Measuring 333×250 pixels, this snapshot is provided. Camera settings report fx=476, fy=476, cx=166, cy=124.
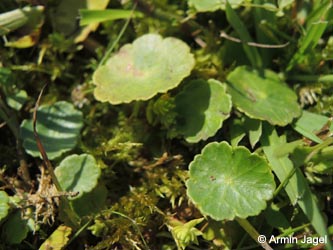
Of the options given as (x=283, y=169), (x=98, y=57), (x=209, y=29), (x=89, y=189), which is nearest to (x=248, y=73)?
(x=209, y=29)

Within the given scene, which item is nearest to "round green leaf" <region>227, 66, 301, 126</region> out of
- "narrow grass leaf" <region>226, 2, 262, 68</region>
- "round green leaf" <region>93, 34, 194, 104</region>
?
"narrow grass leaf" <region>226, 2, 262, 68</region>

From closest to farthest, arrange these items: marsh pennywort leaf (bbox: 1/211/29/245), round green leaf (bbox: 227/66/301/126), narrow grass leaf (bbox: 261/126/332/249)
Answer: narrow grass leaf (bbox: 261/126/332/249) → marsh pennywort leaf (bbox: 1/211/29/245) → round green leaf (bbox: 227/66/301/126)

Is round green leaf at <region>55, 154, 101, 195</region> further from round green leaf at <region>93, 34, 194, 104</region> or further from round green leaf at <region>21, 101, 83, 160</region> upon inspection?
round green leaf at <region>93, 34, 194, 104</region>

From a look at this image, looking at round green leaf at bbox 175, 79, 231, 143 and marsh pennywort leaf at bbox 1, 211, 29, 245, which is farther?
round green leaf at bbox 175, 79, 231, 143

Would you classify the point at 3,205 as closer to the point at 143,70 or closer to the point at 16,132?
the point at 16,132

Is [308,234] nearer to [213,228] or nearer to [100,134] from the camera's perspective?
[213,228]

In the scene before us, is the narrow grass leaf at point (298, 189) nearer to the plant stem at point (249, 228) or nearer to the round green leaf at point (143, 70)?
the plant stem at point (249, 228)
